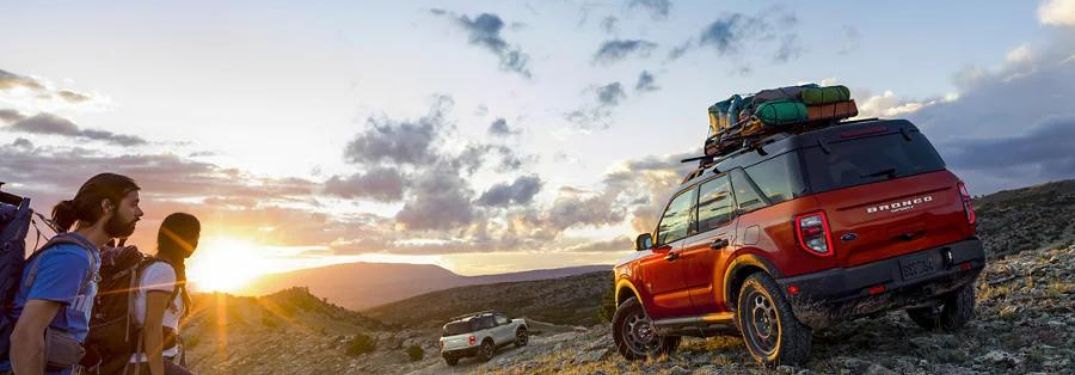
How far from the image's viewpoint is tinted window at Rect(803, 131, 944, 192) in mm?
5480

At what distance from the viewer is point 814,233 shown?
528 cm

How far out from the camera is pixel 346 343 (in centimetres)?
3027

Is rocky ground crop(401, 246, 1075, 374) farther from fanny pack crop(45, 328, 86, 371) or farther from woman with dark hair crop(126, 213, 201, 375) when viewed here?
fanny pack crop(45, 328, 86, 371)

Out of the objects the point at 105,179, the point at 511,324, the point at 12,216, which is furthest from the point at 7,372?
the point at 511,324

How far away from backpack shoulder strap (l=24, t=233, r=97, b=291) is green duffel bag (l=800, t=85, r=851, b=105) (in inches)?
236

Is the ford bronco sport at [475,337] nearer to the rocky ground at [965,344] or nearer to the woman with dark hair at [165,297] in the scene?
the rocky ground at [965,344]

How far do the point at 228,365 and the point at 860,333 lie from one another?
30397 mm

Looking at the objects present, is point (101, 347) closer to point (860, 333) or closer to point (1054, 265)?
point (860, 333)

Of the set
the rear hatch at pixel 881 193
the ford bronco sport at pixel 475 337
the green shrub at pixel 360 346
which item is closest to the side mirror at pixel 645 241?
the rear hatch at pixel 881 193

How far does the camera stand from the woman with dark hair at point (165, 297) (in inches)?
150

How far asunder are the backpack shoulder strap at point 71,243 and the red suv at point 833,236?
479cm

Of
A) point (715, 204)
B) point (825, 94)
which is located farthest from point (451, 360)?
point (825, 94)

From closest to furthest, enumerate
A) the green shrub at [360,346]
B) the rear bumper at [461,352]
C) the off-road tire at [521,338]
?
the rear bumper at [461,352] < the off-road tire at [521,338] < the green shrub at [360,346]

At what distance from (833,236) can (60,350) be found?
16.9ft
